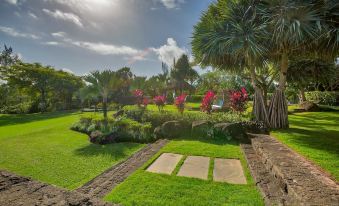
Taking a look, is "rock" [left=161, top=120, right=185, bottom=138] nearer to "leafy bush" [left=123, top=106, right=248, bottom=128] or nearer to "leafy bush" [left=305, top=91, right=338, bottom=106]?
"leafy bush" [left=123, top=106, right=248, bottom=128]

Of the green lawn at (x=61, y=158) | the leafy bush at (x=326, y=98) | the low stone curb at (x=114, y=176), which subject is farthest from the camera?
the leafy bush at (x=326, y=98)

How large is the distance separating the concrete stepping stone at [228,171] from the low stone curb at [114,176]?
1.75 m

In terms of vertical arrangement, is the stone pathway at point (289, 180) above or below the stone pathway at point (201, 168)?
above

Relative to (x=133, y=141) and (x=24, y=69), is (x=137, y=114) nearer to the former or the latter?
(x=133, y=141)

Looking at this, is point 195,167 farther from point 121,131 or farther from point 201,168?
point 121,131

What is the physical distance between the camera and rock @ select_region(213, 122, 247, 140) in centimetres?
753

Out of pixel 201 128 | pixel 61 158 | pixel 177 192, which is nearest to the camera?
pixel 177 192

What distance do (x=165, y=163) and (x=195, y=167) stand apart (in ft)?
2.42

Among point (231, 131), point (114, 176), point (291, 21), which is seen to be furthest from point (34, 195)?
point (291, 21)

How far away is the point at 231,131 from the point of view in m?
7.61

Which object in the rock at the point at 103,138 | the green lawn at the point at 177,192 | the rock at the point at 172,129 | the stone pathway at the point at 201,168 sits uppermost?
the rock at the point at 172,129

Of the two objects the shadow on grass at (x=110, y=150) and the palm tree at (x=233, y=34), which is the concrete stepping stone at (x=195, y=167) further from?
the palm tree at (x=233, y=34)

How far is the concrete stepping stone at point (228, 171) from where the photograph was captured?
4.12 metres

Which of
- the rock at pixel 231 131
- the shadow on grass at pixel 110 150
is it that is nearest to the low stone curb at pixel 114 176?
the shadow on grass at pixel 110 150
